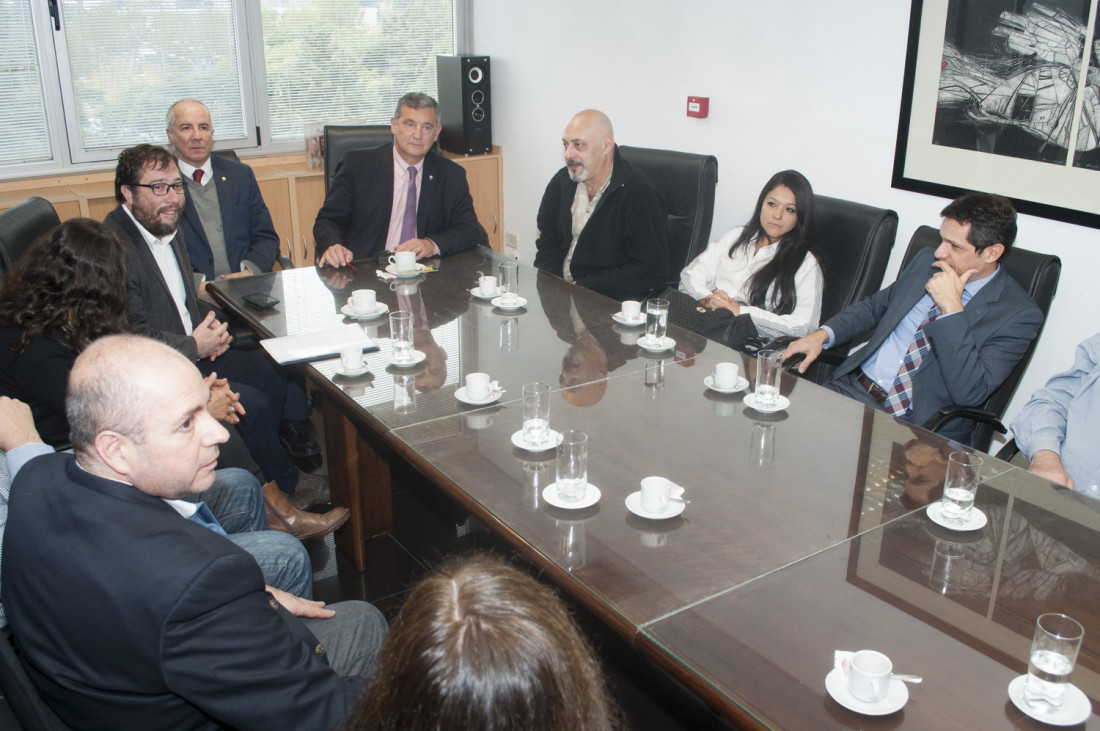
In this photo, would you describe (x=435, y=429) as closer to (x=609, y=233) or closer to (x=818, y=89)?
(x=609, y=233)

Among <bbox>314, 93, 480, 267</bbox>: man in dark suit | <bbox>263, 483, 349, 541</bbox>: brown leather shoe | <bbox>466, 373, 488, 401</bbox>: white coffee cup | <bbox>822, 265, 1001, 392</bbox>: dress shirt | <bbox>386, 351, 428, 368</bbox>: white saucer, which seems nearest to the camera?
<bbox>466, 373, 488, 401</bbox>: white coffee cup

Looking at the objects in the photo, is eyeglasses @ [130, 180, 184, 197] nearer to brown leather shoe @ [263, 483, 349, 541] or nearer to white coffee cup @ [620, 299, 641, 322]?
brown leather shoe @ [263, 483, 349, 541]

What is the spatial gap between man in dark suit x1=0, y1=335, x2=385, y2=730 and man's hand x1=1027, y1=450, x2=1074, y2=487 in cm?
174

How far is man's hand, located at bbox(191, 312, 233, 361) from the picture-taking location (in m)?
2.95

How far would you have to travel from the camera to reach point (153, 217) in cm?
293

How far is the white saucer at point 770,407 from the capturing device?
2119mm

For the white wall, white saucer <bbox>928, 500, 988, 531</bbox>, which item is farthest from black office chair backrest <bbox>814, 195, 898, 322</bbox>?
white saucer <bbox>928, 500, 988, 531</bbox>

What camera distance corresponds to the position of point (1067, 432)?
231 cm

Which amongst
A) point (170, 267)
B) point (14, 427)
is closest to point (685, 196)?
point (170, 267)

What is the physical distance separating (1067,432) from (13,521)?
238cm

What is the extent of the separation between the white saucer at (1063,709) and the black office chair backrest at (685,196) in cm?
259

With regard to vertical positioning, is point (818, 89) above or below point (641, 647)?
above

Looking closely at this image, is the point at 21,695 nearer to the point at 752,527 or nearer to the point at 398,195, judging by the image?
the point at 752,527

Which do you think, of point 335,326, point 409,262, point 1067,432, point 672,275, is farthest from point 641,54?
point 1067,432
